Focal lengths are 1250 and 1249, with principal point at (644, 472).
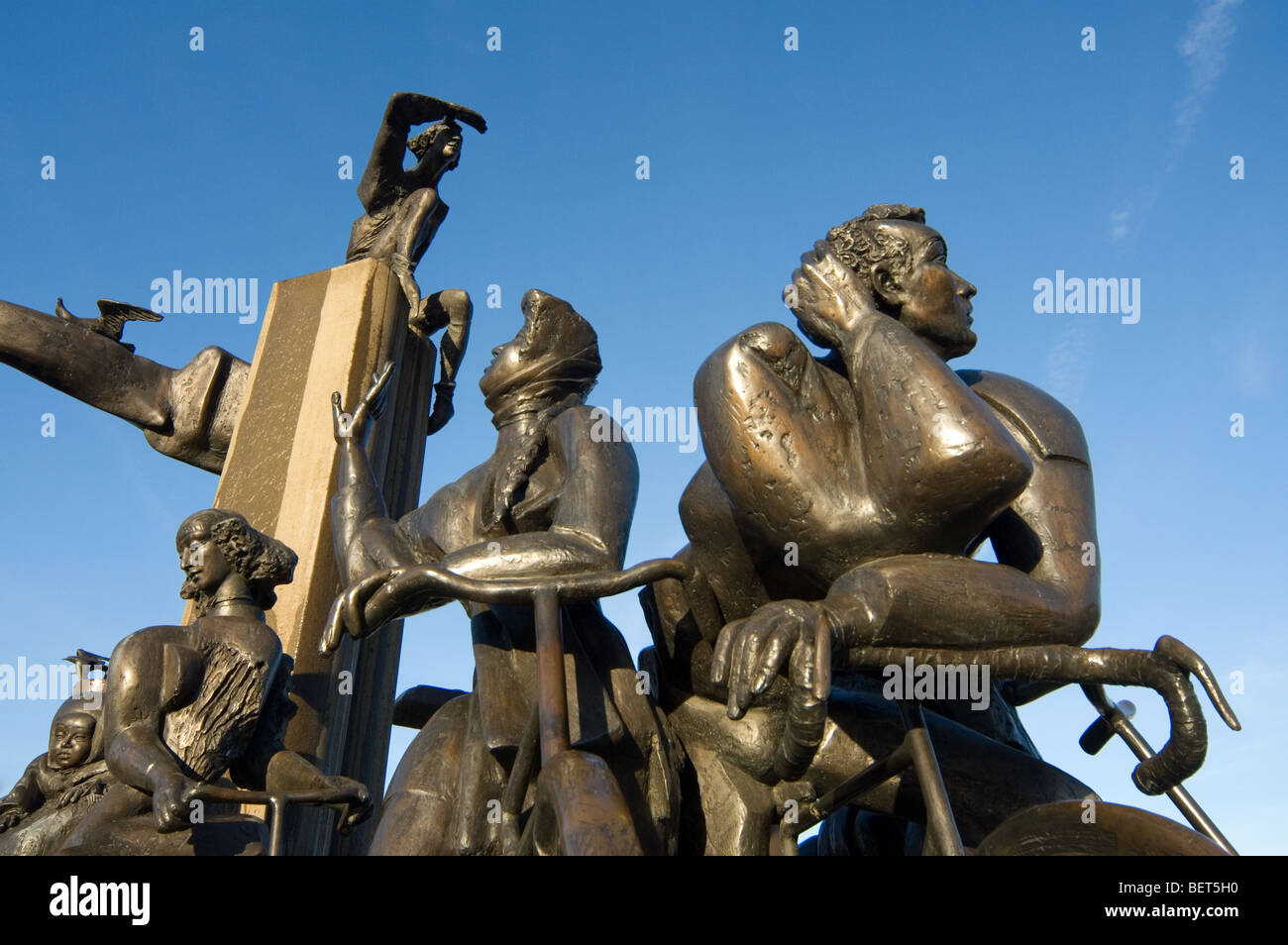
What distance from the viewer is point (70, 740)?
5.34 m

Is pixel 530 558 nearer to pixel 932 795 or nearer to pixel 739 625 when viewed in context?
pixel 739 625

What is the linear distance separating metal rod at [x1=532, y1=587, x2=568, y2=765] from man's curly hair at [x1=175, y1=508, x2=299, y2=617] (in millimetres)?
1725

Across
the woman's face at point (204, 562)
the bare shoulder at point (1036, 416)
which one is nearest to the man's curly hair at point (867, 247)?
the bare shoulder at point (1036, 416)

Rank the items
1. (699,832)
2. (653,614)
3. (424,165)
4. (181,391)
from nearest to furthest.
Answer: (699,832), (653,614), (181,391), (424,165)

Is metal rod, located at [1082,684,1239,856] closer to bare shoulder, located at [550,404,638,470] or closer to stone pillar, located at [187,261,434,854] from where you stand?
bare shoulder, located at [550,404,638,470]

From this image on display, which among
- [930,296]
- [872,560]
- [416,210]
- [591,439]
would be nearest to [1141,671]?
[872,560]

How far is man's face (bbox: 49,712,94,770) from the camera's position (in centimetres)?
531

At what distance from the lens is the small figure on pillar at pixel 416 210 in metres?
7.45

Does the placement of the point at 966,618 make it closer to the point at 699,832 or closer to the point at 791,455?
the point at 791,455

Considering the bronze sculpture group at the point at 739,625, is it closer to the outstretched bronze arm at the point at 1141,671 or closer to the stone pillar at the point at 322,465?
the outstretched bronze arm at the point at 1141,671
